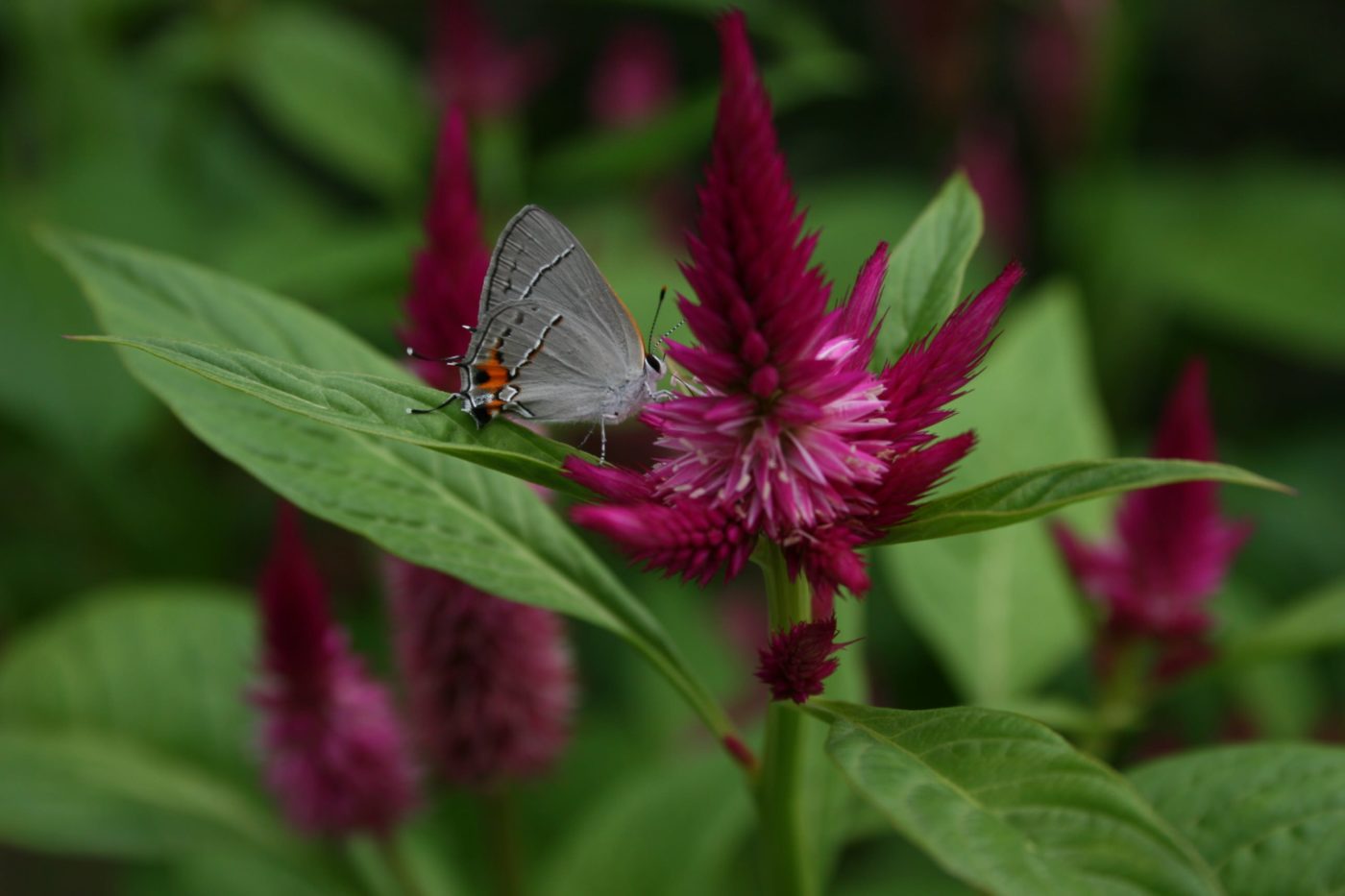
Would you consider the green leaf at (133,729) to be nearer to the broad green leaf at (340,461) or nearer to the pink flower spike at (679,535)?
the broad green leaf at (340,461)

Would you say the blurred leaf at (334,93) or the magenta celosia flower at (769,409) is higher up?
the blurred leaf at (334,93)

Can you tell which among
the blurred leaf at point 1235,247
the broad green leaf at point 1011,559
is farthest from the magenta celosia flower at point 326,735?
the blurred leaf at point 1235,247

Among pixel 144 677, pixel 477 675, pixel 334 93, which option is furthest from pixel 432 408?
pixel 334 93

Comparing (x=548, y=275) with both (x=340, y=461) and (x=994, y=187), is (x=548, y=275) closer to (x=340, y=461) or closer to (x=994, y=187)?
(x=340, y=461)

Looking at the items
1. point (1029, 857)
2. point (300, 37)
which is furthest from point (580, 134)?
point (1029, 857)

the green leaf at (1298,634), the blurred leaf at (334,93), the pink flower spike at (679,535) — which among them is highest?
the blurred leaf at (334,93)

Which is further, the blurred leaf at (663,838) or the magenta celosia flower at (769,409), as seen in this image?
the blurred leaf at (663,838)

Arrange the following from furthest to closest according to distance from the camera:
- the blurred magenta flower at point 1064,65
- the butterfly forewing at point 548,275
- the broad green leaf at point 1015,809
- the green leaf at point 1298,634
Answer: the blurred magenta flower at point 1064,65 < the green leaf at point 1298,634 < the butterfly forewing at point 548,275 < the broad green leaf at point 1015,809

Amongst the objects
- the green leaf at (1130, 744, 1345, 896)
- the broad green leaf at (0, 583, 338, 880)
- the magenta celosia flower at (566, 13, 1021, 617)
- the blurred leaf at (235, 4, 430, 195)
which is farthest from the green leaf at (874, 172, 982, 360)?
the blurred leaf at (235, 4, 430, 195)
